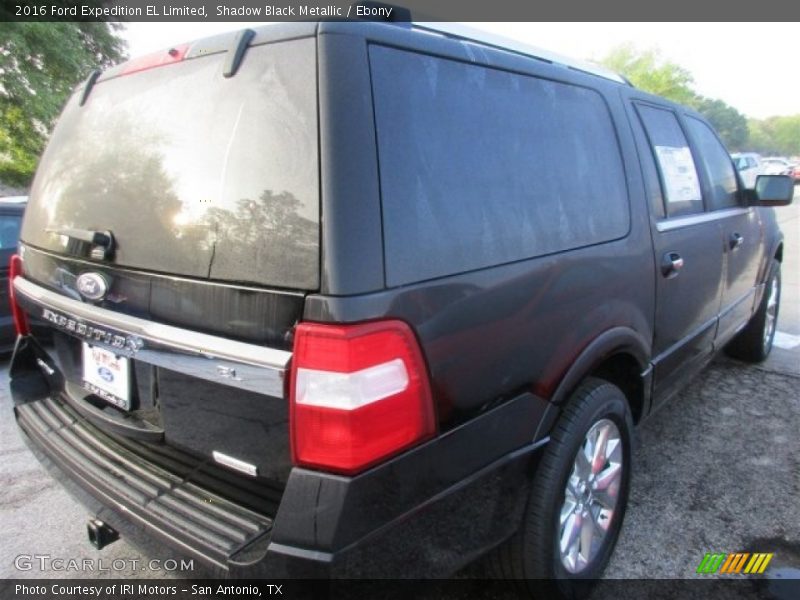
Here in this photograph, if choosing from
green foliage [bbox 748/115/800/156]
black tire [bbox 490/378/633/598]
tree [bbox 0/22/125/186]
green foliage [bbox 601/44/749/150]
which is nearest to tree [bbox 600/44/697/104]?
green foliage [bbox 601/44/749/150]

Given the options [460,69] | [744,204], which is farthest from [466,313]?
[744,204]

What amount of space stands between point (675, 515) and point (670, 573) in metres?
0.42

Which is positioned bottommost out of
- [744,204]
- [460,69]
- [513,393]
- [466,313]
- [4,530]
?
[4,530]

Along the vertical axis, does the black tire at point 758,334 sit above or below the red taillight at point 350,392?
below

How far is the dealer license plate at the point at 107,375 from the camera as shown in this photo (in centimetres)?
175

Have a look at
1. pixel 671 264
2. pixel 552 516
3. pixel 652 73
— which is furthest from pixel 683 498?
pixel 652 73

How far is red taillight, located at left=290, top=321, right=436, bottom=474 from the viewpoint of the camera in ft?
4.16

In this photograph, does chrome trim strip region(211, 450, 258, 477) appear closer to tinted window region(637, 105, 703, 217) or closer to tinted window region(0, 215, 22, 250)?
tinted window region(637, 105, 703, 217)

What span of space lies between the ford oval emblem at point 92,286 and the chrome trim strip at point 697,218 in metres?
2.16

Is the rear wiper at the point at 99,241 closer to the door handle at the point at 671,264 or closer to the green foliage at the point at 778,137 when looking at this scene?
the door handle at the point at 671,264

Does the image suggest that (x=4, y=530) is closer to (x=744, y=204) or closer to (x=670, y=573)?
(x=670, y=573)

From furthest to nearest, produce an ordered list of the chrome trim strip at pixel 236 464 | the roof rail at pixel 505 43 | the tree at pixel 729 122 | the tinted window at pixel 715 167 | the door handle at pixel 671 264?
the tree at pixel 729 122 → the tinted window at pixel 715 167 → the door handle at pixel 671 264 → the roof rail at pixel 505 43 → the chrome trim strip at pixel 236 464

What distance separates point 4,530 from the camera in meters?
2.53

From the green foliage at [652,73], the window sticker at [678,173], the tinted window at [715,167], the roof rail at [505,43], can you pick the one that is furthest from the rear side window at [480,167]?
the green foliage at [652,73]
